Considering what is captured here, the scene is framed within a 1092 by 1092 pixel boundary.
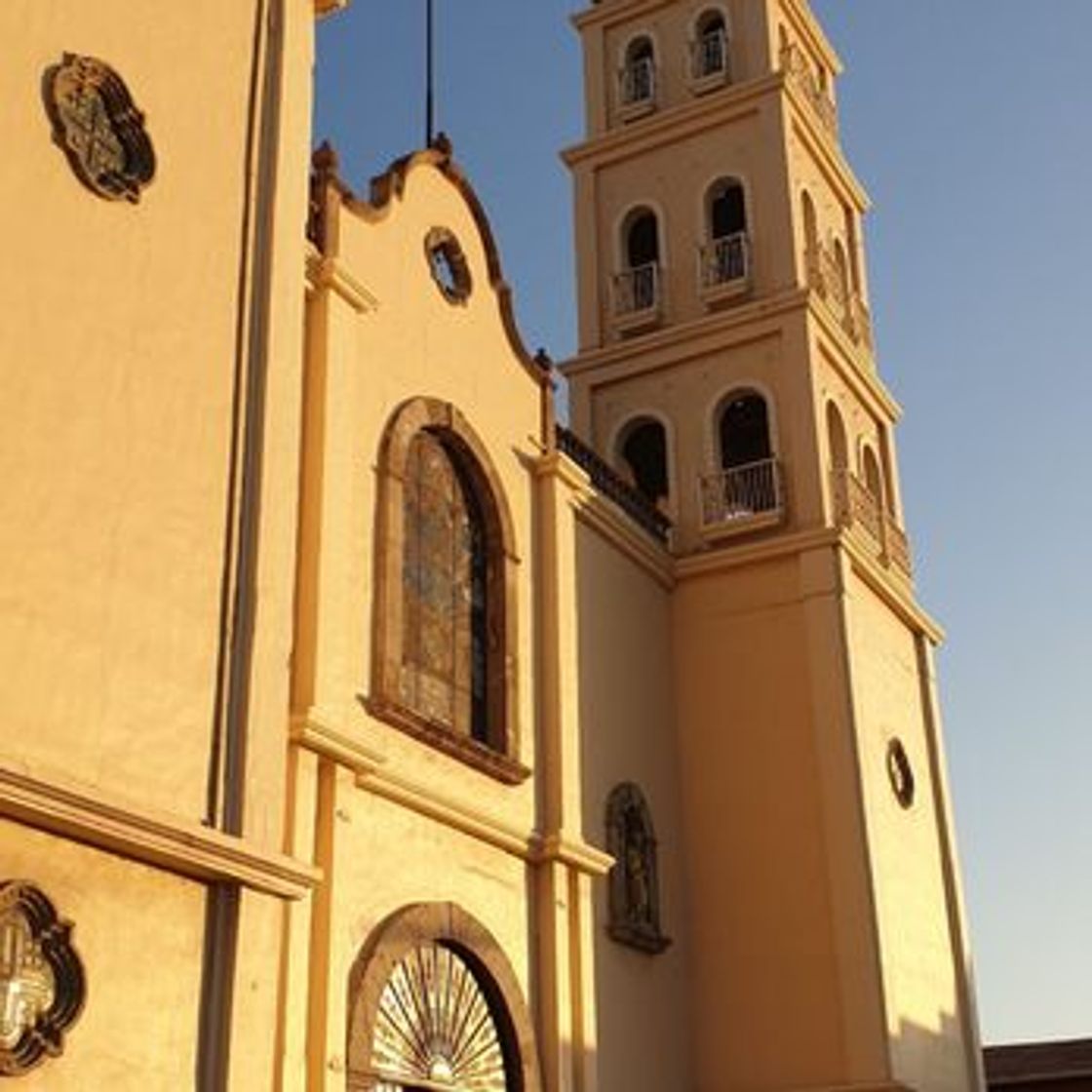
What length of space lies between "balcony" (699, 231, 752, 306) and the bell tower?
0.03 metres

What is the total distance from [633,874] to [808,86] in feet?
35.8

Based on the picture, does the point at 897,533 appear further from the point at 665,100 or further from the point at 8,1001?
the point at 8,1001

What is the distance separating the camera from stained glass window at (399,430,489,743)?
13.2m

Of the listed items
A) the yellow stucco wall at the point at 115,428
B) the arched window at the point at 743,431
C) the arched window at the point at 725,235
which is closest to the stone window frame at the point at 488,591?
the yellow stucco wall at the point at 115,428

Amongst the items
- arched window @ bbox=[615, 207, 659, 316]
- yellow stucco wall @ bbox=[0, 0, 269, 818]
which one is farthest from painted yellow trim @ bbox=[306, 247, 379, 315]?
arched window @ bbox=[615, 207, 659, 316]

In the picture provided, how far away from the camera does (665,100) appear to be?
21469mm

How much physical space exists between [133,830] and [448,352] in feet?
22.2

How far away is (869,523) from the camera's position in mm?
19500

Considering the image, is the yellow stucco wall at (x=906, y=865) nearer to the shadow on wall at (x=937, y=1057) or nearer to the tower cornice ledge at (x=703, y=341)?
the shadow on wall at (x=937, y=1057)

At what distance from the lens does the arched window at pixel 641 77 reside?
21.6 meters

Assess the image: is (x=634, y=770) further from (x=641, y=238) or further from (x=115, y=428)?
(x=115, y=428)

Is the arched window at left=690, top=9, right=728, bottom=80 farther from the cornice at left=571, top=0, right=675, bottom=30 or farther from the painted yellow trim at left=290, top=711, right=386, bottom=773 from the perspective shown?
the painted yellow trim at left=290, top=711, right=386, bottom=773

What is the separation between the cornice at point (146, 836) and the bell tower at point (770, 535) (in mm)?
7553

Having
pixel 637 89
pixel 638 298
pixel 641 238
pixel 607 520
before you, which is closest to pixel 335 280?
pixel 607 520
